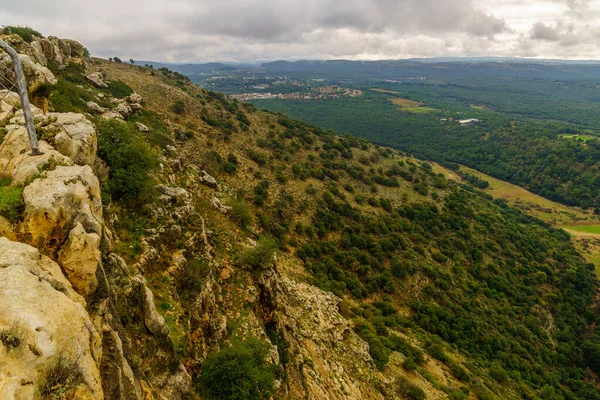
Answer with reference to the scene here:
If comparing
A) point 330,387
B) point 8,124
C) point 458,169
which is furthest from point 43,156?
point 458,169

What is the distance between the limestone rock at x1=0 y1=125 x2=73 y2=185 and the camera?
1044 centimetres

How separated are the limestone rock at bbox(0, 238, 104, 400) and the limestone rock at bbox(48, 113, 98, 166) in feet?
21.3

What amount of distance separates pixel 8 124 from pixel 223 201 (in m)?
20.8

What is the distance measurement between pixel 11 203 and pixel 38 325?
491 centimetres

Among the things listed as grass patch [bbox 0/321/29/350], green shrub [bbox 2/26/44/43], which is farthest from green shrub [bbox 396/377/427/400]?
green shrub [bbox 2/26/44/43]

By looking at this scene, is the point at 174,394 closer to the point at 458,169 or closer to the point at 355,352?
the point at 355,352

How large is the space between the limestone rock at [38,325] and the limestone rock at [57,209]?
93 centimetres

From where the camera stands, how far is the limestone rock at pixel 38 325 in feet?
18.6

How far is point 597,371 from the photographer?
168ft

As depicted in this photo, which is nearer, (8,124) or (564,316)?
Answer: (8,124)

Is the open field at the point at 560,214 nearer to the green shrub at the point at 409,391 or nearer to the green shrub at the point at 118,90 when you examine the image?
Answer: the green shrub at the point at 409,391

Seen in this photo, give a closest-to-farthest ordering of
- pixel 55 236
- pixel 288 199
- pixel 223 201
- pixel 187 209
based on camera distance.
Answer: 1. pixel 55 236
2. pixel 187 209
3. pixel 223 201
4. pixel 288 199

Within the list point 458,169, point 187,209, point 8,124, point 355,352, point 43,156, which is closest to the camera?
point 43,156

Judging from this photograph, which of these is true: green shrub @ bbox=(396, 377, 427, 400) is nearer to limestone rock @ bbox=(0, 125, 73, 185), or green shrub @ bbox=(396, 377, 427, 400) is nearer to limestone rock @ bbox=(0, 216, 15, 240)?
limestone rock @ bbox=(0, 216, 15, 240)
